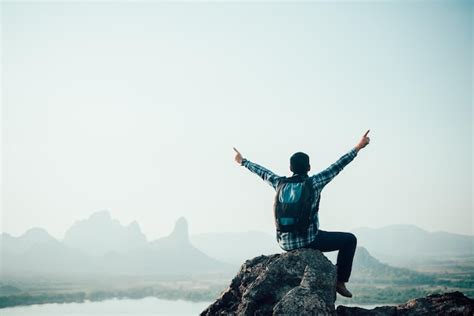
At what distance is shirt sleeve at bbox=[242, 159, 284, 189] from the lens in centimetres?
625

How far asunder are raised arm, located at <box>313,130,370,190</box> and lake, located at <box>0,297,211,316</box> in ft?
362

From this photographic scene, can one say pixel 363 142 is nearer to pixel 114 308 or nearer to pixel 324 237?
pixel 324 237

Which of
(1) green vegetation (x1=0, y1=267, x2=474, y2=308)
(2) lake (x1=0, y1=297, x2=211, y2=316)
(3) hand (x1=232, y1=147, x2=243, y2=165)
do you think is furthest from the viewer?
(1) green vegetation (x1=0, y1=267, x2=474, y2=308)

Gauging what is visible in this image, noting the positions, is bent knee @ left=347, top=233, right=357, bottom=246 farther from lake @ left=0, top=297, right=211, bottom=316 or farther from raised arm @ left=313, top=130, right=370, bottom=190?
lake @ left=0, top=297, right=211, bottom=316

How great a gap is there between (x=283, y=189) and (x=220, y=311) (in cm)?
194

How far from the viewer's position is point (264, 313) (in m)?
5.31

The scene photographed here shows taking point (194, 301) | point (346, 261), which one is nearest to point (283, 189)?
point (346, 261)

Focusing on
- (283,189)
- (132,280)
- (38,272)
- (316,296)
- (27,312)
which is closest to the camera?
(316,296)

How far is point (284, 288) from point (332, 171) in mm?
1725

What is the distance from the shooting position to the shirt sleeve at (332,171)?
18.8 ft

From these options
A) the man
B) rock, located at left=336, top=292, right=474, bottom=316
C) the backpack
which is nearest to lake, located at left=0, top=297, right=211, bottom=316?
rock, located at left=336, top=292, right=474, bottom=316

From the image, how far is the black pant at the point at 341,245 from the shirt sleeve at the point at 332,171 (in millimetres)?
706

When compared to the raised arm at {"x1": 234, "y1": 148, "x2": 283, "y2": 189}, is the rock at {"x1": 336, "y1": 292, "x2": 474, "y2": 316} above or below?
below

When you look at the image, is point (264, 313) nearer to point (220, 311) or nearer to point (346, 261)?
point (220, 311)
